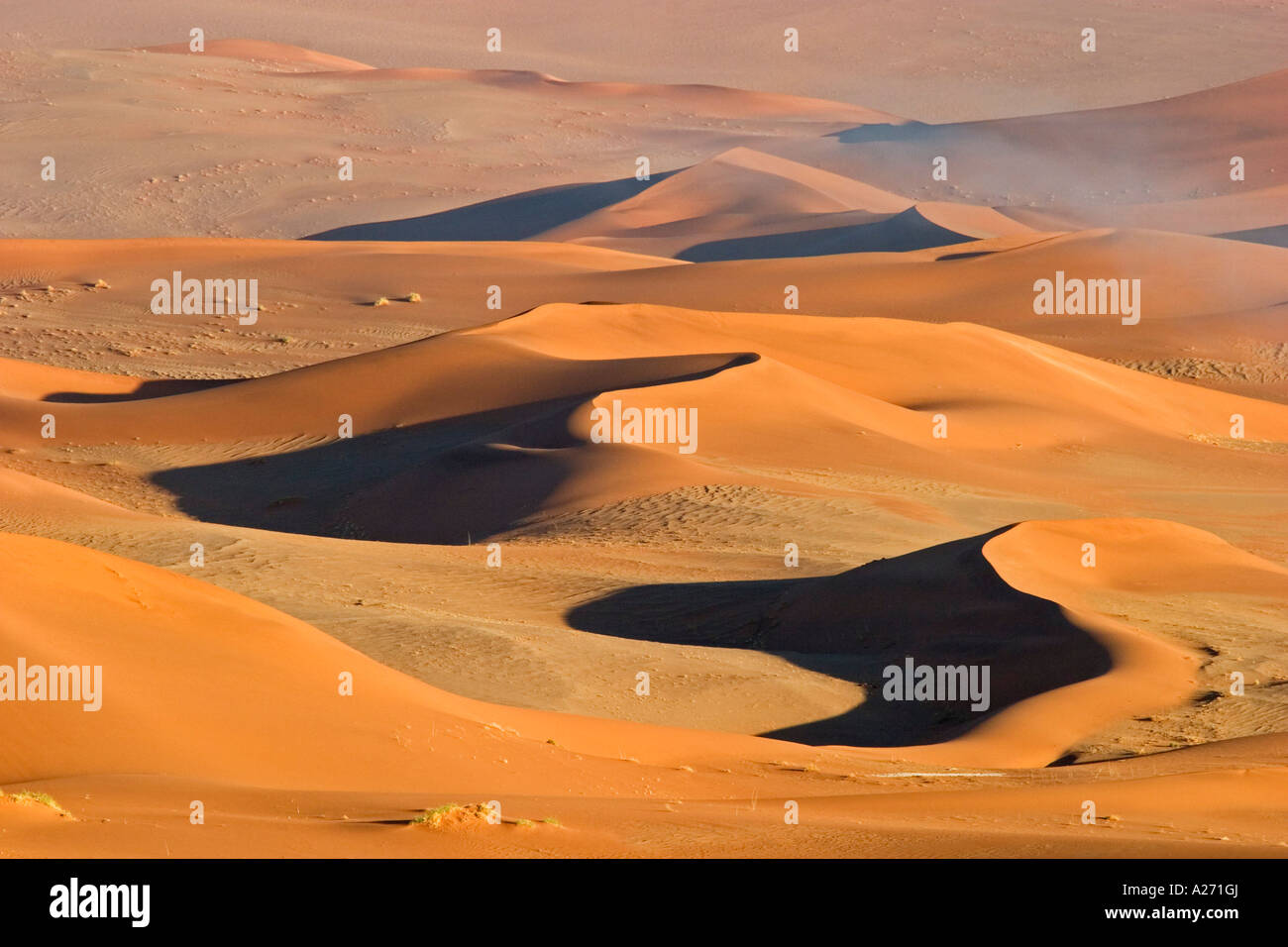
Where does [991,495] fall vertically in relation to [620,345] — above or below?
below

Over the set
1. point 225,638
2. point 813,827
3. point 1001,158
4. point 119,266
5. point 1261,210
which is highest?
point 1001,158

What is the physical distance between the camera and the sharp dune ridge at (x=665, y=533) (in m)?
7.11

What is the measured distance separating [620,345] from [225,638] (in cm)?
1792

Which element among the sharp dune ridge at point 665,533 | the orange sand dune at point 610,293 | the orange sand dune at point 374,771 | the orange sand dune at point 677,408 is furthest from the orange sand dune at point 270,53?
the orange sand dune at point 374,771

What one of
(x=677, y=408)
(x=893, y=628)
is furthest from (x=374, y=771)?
(x=677, y=408)

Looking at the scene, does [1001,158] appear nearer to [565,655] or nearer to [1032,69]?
[1032,69]

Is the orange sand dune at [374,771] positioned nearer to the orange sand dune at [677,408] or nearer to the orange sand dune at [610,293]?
the orange sand dune at [677,408]

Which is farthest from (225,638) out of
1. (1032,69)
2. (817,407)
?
(1032,69)

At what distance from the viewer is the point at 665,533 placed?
1680cm

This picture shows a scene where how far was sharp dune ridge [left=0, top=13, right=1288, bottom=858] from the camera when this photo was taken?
7.11 meters

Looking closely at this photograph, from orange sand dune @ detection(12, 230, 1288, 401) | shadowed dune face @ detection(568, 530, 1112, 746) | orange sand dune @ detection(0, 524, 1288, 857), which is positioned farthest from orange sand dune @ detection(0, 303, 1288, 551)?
orange sand dune @ detection(0, 524, 1288, 857)

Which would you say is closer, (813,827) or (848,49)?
Answer: (813,827)

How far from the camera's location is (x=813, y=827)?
6.30 meters

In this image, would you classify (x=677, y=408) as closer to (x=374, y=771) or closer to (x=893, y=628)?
(x=893, y=628)
